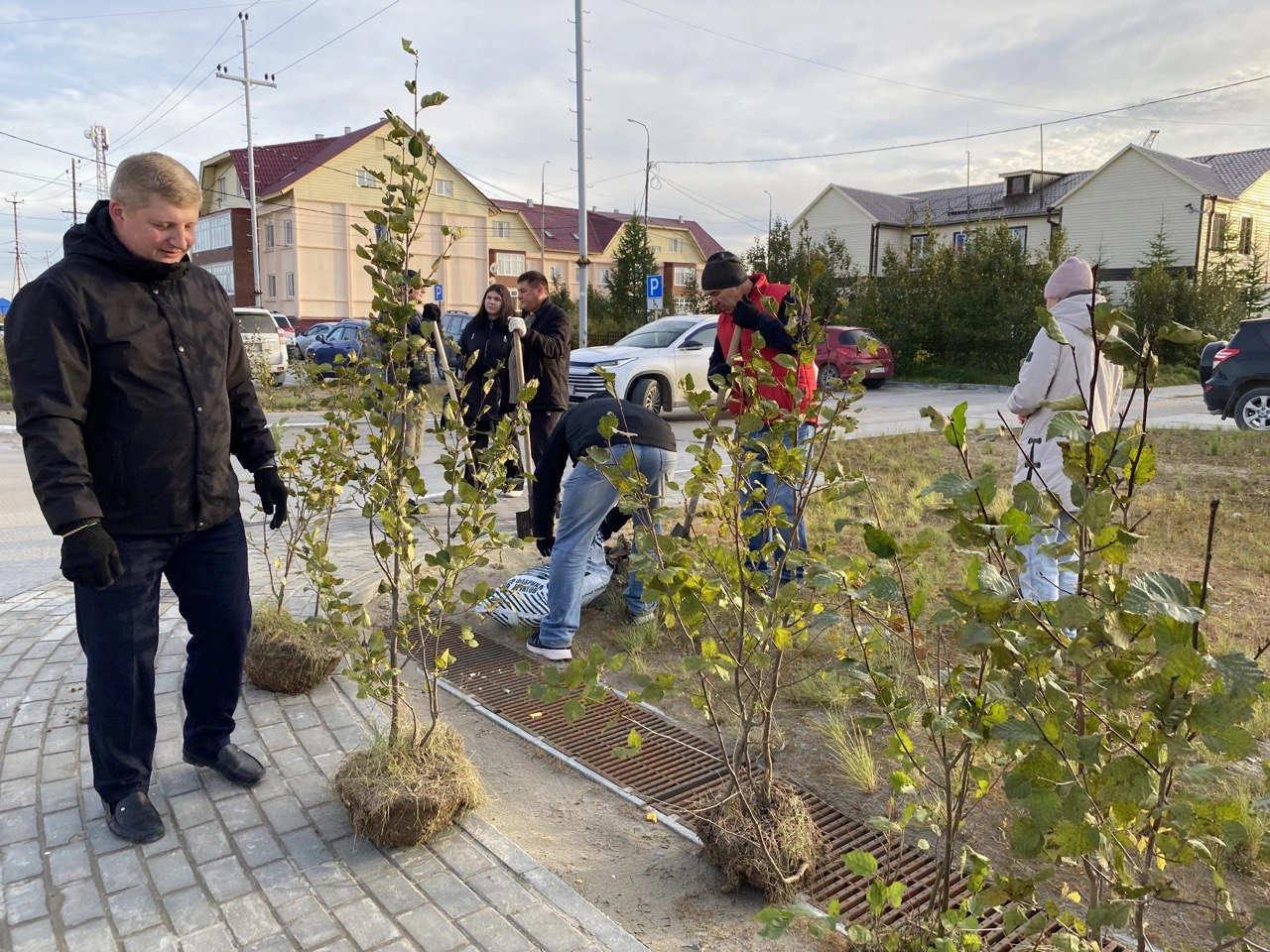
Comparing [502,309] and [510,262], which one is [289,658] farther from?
[510,262]

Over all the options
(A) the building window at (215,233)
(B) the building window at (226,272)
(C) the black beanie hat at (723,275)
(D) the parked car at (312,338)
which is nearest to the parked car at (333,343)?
(D) the parked car at (312,338)

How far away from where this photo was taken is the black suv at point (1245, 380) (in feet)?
42.7

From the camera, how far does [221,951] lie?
2.37 m

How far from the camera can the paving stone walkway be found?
95.9 inches

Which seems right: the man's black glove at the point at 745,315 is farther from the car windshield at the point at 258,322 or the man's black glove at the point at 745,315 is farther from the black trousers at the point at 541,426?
the car windshield at the point at 258,322

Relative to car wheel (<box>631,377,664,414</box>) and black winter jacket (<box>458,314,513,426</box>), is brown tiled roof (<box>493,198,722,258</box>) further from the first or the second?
black winter jacket (<box>458,314,513,426</box>)

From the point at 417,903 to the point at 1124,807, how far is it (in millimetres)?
1891

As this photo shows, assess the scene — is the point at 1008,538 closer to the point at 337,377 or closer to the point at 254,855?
the point at 254,855

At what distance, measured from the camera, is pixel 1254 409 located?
13086mm

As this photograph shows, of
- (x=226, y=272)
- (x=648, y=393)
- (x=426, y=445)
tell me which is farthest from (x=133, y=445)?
(x=226, y=272)

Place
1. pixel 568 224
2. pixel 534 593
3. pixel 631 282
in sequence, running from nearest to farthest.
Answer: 1. pixel 534 593
2. pixel 631 282
3. pixel 568 224

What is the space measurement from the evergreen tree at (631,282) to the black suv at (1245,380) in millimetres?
23184

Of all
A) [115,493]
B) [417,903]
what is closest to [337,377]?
[115,493]

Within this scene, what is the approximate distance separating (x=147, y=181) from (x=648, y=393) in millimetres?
11915
